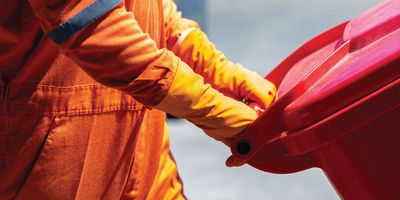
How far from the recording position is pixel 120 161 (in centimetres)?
130

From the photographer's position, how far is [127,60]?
42.9 inches

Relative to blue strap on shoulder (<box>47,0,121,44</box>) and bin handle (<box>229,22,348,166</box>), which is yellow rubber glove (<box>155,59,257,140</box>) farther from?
blue strap on shoulder (<box>47,0,121,44</box>)

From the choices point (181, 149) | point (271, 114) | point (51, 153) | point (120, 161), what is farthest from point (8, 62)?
point (181, 149)

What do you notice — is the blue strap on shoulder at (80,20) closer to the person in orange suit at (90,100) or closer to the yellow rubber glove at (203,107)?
the person in orange suit at (90,100)

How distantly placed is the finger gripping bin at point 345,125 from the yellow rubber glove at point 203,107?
26mm

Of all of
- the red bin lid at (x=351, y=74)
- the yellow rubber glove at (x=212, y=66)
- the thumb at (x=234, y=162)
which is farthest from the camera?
the yellow rubber glove at (x=212, y=66)

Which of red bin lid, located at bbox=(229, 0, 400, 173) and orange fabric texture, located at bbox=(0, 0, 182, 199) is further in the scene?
orange fabric texture, located at bbox=(0, 0, 182, 199)

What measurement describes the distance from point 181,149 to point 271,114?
1.97 metres

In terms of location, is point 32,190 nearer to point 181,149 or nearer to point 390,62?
point 390,62

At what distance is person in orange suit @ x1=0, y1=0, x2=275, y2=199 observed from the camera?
42.8 inches

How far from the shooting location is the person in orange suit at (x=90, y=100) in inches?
42.8

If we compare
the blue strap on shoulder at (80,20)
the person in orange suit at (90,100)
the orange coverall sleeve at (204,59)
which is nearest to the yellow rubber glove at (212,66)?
the orange coverall sleeve at (204,59)

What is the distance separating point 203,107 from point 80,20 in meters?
0.24

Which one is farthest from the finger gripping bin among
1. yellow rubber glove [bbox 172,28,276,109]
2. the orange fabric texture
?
yellow rubber glove [bbox 172,28,276,109]
